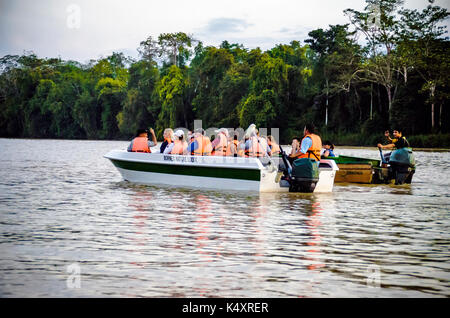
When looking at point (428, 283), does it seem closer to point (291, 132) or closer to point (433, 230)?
point (433, 230)

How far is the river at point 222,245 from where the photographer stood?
6.64 m

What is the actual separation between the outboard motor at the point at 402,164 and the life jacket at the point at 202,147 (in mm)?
5267

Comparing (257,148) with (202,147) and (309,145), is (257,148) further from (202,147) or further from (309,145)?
(309,145)

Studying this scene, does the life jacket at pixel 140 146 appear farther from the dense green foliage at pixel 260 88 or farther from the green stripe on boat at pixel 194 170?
the dense green foliage at pixel 260 88

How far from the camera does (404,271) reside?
7.45 metres

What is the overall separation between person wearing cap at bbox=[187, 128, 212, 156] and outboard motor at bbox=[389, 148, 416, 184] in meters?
5.27

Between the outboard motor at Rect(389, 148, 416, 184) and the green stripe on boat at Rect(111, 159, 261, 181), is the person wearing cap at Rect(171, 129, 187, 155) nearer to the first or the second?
the green stripe on boat at Rect(111, 159, 261, 181)

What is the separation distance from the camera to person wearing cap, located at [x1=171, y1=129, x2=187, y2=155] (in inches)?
704

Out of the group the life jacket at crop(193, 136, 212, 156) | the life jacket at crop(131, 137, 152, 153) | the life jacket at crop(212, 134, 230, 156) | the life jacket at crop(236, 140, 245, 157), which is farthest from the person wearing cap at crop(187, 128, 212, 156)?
the life jacket at crop(131, 137, 152, 153)

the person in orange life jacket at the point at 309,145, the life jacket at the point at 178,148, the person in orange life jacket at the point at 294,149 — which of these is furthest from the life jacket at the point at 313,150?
the life jacket at the point at 178,148

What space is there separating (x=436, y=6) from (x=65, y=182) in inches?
1639

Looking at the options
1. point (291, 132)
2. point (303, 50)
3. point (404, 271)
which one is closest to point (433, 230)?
point (404, 271)

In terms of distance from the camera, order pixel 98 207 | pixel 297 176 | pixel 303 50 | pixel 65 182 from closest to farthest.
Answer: pixel 98 207
pixel 297 176
pixel 65 182
pixel 303 50

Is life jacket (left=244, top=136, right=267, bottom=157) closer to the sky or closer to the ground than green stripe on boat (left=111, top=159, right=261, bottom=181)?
closer to the sky
